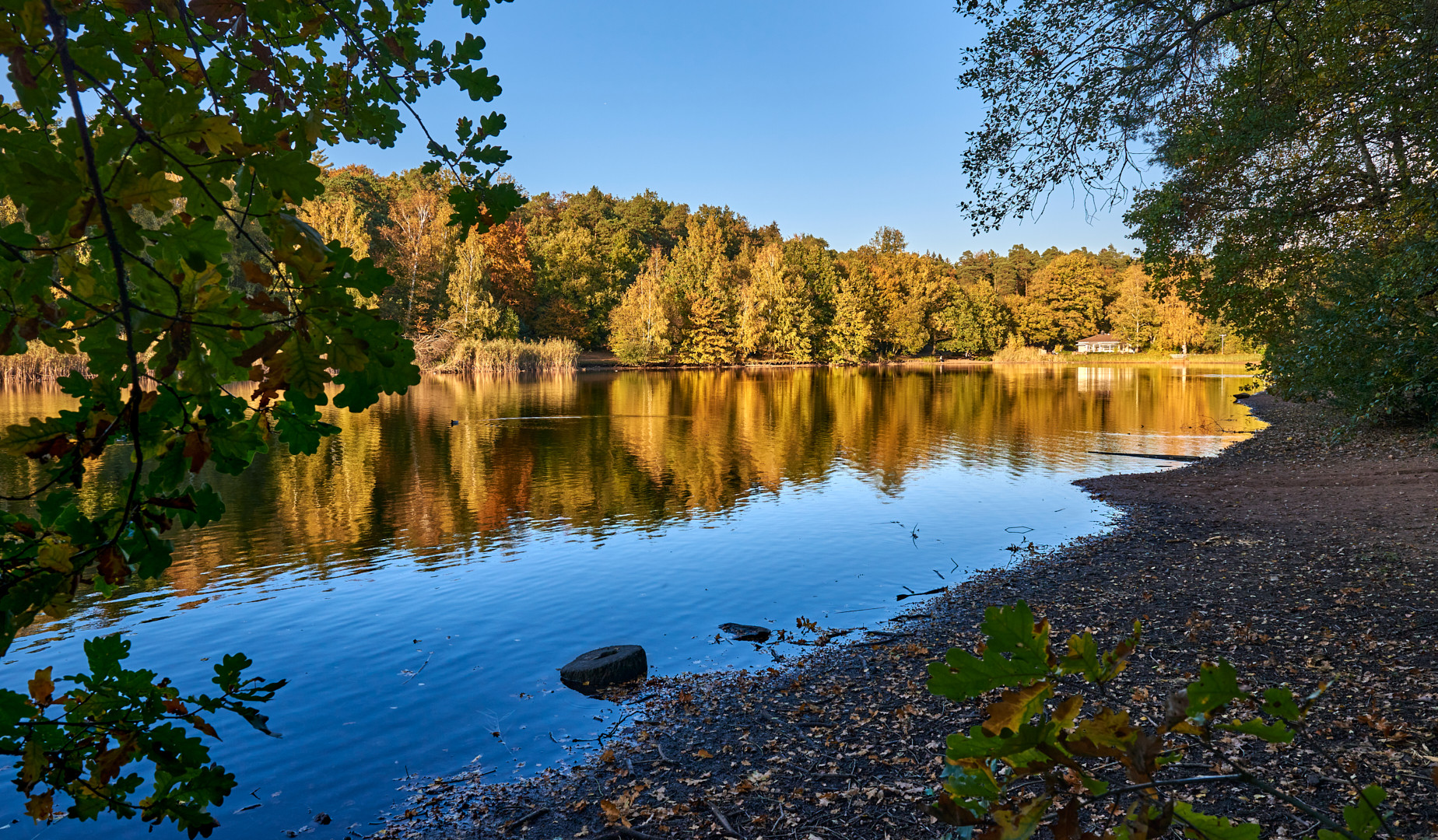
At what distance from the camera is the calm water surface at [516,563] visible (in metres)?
7.52

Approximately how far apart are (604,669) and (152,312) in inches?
306

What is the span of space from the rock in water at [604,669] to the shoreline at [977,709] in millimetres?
356

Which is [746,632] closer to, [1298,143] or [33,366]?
[1298,143]

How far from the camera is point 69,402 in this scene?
3253 centimetres

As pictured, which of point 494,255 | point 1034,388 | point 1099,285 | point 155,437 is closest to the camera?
point 155,437

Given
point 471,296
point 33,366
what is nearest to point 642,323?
point 471,296

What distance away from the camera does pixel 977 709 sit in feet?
22.1

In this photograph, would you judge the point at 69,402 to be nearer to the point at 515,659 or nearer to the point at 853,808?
the point at 515,659

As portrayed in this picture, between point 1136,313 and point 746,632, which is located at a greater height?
point 1136,313

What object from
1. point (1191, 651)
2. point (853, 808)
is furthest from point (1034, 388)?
point (853, 808)

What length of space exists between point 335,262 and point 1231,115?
14.1 metres

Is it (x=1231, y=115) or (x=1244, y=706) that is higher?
(x=1231, y=115)

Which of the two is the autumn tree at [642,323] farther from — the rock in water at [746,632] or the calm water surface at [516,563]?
the rock in water at [746,632]

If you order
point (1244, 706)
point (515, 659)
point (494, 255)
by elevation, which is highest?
point (494, 255)
